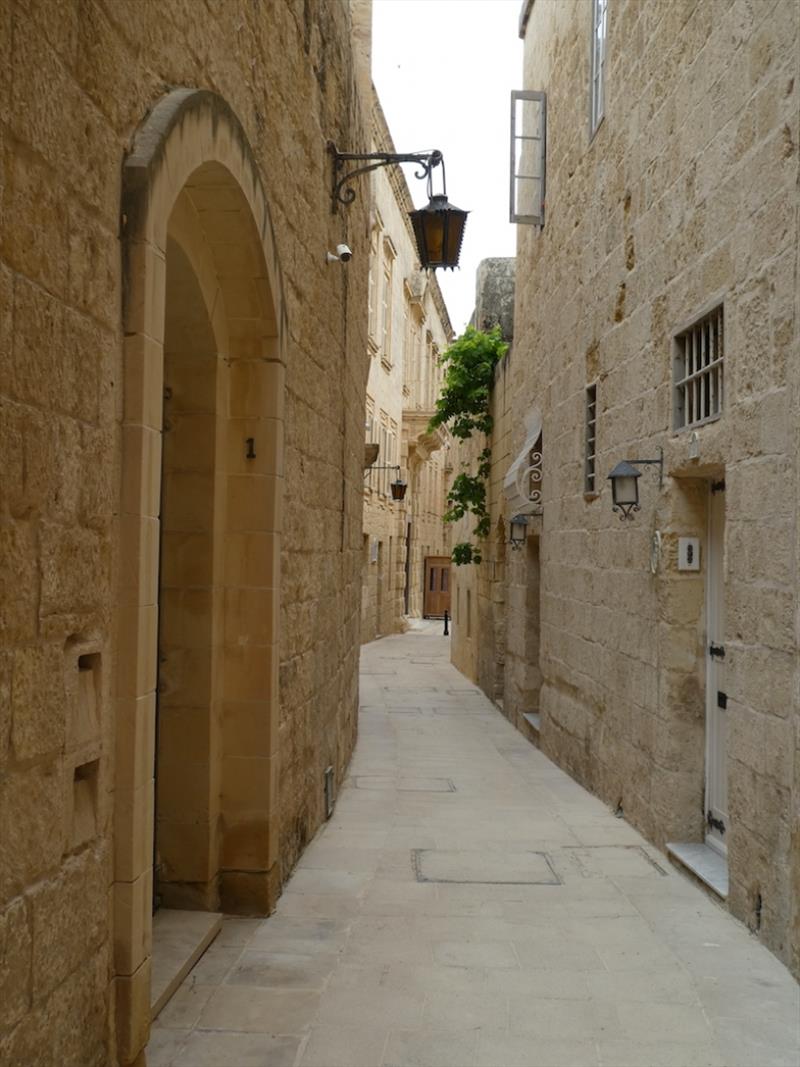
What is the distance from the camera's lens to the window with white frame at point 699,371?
548cm

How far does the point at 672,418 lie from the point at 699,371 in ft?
1.52

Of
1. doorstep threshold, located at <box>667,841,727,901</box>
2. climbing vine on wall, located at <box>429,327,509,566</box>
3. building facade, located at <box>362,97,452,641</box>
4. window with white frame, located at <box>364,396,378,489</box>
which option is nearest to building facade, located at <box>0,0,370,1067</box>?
doorstep threshold, located at <box>667,841,727,901</box>

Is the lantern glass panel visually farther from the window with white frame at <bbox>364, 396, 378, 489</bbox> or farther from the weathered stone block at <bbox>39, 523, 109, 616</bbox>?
the window with white frame at <bbox>364, 396, 378, 489</bbox>

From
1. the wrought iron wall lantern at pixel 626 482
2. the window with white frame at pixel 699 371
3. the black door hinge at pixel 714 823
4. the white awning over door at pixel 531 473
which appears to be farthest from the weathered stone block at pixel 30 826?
the white awning over door at pixel 531 473

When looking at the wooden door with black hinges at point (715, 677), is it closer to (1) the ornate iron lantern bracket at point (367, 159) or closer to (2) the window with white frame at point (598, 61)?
(1) the ornate iron lantern bracket at point (367, 159)

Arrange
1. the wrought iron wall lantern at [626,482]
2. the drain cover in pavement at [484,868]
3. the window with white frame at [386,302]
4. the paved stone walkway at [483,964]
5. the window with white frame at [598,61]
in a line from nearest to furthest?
the paved stone walkway at [483,964], the drain cover in pavement at [484,868], the wrought iron wall lantern at [626,482], the window with white frame at [598,61], the window with white frame at [386,302]

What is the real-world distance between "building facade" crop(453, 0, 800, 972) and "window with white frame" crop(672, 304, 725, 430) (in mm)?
15

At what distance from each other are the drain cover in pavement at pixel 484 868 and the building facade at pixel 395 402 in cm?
1346

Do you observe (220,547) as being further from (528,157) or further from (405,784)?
(528,157)

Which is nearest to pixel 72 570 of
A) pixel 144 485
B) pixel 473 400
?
pixel 144 485

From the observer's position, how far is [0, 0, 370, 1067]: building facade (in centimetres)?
218

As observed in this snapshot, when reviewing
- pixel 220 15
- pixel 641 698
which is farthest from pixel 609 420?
pixel 220 15

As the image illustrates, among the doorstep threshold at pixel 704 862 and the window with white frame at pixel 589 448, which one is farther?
the window with white frame at pixel 589 448

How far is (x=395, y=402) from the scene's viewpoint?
28.7m
